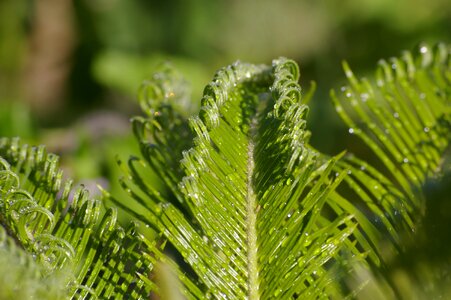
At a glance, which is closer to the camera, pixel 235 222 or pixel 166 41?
pixel 235 222

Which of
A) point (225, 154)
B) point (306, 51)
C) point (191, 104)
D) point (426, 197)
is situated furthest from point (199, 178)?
point (306, 51)

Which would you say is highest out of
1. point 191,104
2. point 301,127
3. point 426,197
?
point 191,104

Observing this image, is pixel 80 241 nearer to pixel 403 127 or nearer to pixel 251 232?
pixel 251 232

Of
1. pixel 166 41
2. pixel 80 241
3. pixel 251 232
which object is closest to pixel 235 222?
pixel 251 232

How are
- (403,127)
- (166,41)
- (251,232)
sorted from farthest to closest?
1. (166,41)
2. (403,127)
3. (251,232)

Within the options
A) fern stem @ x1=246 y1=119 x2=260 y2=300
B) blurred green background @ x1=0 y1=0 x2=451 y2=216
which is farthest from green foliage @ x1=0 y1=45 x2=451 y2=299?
blurred green background @ x1=0 y1=0 x2=451 y2=216

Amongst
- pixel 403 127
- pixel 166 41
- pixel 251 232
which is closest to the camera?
pixel 251 232

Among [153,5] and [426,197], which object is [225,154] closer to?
[426,197]
